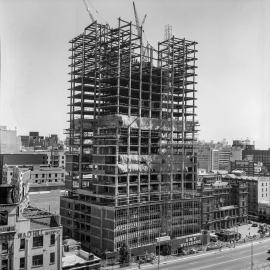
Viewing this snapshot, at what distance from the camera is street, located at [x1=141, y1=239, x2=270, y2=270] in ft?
328

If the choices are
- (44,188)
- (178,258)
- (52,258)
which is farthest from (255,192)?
(52,258)

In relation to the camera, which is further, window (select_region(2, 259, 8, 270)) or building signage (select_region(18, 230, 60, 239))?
building signage (select_region(18, 230, 60, 239))

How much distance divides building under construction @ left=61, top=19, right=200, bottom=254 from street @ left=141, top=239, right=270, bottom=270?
38.8ft

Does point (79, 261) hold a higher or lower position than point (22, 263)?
lower

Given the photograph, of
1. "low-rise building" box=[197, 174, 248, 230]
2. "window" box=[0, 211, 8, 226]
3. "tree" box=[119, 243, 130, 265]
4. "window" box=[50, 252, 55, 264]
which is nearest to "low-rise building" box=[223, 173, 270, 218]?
"low-rise building" box=[197, 174, 248, 230]

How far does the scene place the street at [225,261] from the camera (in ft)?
328

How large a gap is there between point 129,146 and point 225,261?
43568 millimetres

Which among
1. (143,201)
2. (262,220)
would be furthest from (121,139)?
(262,220)

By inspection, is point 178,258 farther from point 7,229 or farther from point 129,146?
point 7,229

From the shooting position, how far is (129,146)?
116062 mm

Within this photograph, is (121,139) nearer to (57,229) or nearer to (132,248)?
(132,248)

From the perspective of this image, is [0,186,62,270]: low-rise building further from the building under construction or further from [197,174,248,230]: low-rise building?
[197,174,248,230]: low-rise building

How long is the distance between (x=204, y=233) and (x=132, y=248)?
31.2 meters

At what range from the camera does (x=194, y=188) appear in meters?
134
